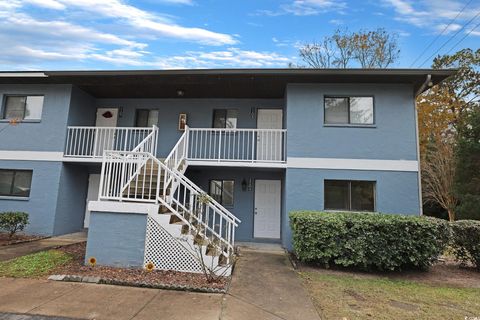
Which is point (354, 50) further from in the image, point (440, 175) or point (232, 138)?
point (232, 138)

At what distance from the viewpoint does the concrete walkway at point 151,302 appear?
13.5ft

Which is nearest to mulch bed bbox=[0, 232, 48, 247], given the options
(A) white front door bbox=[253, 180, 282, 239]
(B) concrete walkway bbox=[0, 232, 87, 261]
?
(B) concrete walkway bbox=[0, 232, 87, 261]

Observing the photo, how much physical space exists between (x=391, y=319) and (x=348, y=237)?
270cm

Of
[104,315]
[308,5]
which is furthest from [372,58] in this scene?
[104,315]

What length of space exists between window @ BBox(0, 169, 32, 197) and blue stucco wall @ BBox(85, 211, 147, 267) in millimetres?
6209

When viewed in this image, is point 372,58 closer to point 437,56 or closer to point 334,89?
point 437,56

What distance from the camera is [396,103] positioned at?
934cm

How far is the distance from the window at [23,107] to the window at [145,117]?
12.0ft

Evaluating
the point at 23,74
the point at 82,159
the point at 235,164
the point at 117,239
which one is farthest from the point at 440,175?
the point at 23,74

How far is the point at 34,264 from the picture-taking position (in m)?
6.31

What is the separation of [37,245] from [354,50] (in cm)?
2238

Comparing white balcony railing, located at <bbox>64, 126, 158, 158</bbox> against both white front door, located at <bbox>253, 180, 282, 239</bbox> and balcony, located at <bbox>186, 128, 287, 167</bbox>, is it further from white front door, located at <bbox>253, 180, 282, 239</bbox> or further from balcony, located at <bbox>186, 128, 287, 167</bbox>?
white front door, located at <bbox>253, 180, 282, 239</bbox>

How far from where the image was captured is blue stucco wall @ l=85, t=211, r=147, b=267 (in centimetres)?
625

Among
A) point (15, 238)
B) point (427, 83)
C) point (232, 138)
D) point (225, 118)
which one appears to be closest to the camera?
point (427, 83)
